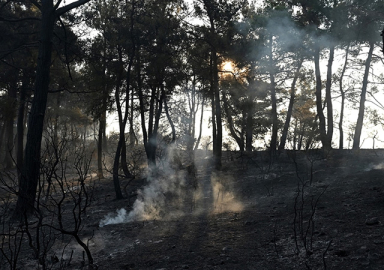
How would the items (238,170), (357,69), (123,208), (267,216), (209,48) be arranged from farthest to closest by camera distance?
(357,69) → (209,48) → (238,170) → (123,208) → (267,216)

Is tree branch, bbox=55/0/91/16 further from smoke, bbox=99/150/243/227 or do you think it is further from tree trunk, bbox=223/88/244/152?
tree trunk, bbox=223/88/244/152

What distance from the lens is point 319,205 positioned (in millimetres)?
7504

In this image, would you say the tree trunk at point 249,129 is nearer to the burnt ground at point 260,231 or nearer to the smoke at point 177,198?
the smoke at point 177,198

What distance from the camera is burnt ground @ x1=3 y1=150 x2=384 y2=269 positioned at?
4770mm

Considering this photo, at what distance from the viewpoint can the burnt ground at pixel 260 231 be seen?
4.77 metres

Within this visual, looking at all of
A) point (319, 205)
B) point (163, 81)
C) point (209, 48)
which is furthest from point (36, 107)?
point (209, 48)

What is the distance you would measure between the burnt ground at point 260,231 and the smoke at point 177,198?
0.09 meters

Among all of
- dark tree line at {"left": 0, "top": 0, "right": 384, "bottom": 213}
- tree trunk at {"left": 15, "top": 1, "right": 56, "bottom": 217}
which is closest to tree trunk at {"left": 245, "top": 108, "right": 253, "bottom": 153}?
dark tree line at {"left": 0, "top": 0, "right": 384, "bottom": 213}

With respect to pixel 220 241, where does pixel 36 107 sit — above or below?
above

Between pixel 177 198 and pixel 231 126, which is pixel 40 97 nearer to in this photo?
pixel 177 198

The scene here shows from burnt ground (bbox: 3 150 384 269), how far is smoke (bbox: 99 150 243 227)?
0.09 m

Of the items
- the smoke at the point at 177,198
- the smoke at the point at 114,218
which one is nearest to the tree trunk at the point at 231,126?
the smoke at the point at 177,198

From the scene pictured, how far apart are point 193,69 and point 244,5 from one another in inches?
159

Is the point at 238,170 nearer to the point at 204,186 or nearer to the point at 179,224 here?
the point at 204,186
